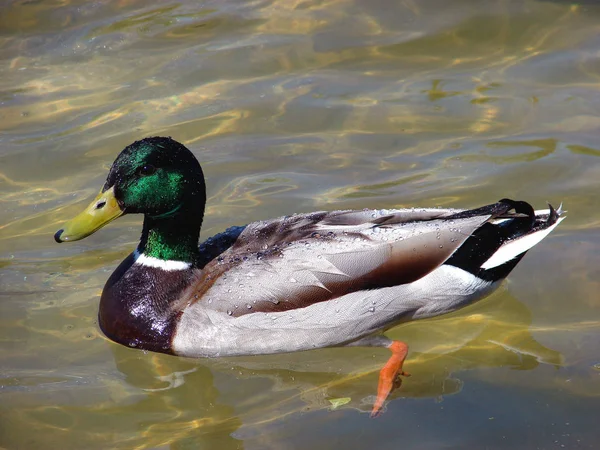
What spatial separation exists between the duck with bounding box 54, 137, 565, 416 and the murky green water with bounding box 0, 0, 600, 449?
18cm

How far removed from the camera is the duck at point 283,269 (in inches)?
199

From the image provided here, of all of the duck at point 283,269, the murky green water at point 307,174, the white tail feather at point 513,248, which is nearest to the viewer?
the murky green water at point 307,174

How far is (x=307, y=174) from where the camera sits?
7035 mm

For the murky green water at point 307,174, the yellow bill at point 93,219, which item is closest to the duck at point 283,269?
the yellow bill at point 93,219

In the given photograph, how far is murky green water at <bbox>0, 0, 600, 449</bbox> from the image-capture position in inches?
187

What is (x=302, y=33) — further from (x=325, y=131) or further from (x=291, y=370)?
(x=291, y=370)

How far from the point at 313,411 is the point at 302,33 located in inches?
201

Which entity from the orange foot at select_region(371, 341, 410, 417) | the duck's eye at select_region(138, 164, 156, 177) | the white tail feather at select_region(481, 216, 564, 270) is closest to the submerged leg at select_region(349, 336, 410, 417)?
the orange foot at select_region(371, 341, 410, 417)

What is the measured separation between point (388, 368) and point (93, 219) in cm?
181

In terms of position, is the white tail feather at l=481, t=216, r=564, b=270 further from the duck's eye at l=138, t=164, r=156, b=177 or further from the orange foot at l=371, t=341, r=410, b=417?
the duck's eye at l=138, t=164, r=156, b=177

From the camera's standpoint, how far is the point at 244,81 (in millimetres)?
8367

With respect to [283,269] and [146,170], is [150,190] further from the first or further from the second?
[283,269]

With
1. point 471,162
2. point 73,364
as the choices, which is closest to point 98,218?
point 73,364

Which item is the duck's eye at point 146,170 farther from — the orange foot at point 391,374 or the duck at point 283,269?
the orange foot at point 391,374
